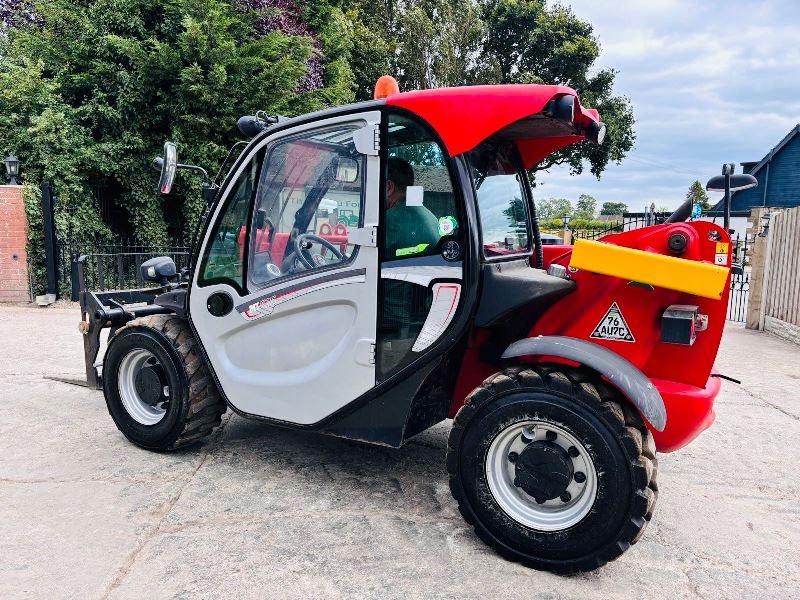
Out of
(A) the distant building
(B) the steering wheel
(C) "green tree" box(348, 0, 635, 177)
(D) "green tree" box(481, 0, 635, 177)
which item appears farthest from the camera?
(A) the distant building

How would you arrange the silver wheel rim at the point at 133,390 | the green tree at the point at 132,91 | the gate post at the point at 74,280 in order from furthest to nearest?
the green tree at the point at 132,91
the gate post at the point at 74,280
the silver wheel rim at the point at 133,390

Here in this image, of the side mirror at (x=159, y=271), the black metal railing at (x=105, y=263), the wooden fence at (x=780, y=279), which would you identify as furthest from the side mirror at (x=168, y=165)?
the wooden fence at (x=780, y=279)

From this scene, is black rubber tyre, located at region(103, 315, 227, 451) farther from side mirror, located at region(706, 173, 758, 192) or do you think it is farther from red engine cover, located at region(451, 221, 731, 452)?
side mirror, located at region(706, 173, 758, 192)

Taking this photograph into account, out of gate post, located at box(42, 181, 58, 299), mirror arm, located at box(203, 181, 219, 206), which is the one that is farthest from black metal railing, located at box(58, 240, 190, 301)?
mirror arm, located at box(203, 181, 219, 206)

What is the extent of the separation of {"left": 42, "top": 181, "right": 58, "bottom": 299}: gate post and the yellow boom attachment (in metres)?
11.0

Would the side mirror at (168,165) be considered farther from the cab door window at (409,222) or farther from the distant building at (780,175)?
the distant building at (780,175)

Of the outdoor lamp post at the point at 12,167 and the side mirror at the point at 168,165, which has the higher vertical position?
the outdoor lamp post at the point at 12,167

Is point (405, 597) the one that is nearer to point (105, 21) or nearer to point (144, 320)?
point (144, 320)

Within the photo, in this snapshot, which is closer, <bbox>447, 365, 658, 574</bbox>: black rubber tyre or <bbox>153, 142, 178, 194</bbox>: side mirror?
<bbox>447, 365, 658, 574</bbox>: black rubber tyre

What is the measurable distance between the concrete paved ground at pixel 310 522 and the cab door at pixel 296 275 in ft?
1.81

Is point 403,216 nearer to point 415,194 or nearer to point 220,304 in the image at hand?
point 415,194

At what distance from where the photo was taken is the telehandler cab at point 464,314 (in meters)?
2.49

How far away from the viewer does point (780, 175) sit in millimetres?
31703

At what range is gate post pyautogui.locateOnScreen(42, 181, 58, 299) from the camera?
10602mm
